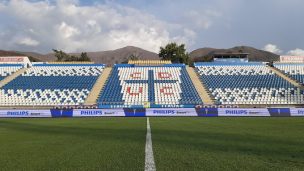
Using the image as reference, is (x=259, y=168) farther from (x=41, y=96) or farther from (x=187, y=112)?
(x=41, y=96)

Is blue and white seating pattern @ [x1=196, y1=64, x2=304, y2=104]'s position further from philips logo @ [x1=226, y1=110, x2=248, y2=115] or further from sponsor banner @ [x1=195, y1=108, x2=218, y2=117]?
sponsor banner @ [x1=195, y1=108, x2=218, y2=117]

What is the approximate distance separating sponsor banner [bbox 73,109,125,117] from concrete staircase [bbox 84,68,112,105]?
11.1m

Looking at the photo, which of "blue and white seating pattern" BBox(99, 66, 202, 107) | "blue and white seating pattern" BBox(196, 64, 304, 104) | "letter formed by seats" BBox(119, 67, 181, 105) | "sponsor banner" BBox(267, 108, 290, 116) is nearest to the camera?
"sponsor banner" BBox(267, 108, 290, 116)

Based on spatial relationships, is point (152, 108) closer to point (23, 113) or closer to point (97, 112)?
point (97, 112)

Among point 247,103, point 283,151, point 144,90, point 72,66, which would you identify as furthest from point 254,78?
point 283,151

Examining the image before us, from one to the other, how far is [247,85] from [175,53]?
152 ft

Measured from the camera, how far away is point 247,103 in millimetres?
47406

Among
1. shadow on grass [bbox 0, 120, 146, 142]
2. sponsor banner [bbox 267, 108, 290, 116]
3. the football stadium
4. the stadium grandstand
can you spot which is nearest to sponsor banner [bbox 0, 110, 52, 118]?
the football stadium

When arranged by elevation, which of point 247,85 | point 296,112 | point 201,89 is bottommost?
point 296,112

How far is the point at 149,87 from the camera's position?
53.0 metres

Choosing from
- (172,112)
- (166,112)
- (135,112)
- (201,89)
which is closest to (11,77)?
(135,112)

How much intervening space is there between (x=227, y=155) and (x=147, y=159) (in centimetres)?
201

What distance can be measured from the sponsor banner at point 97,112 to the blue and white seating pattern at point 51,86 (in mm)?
11644

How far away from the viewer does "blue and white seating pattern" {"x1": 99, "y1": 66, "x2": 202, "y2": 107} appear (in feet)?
159
